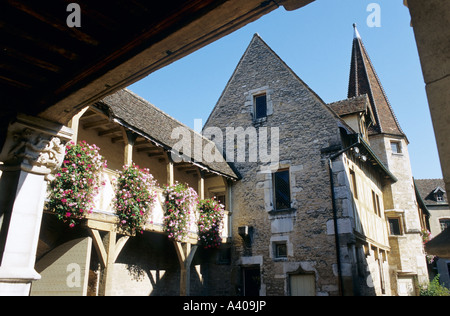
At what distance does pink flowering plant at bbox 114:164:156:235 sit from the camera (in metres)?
7.39

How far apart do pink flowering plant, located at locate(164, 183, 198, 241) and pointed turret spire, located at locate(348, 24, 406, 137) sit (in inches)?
436

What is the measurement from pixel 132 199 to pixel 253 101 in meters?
6.55

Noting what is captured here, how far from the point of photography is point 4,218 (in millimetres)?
3232

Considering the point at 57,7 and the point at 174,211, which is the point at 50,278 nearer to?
the point at 174,211

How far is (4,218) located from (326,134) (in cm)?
→ 912

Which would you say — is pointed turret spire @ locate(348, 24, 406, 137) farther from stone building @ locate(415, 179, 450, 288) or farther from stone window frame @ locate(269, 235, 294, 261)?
stone building @ locate(415, 179, 450, 288)

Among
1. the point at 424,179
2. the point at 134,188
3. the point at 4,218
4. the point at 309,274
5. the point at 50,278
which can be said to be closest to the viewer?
the point at 4,218

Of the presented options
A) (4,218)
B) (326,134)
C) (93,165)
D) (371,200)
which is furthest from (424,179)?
(4,218)

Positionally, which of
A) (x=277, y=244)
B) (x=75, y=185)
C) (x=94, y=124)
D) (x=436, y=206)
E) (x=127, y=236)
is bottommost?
(x=127, y=236)

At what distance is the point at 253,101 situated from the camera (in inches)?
498

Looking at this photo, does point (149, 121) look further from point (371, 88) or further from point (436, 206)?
point (436, 206)

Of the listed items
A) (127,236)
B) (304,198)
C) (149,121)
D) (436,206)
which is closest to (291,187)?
(304,198)

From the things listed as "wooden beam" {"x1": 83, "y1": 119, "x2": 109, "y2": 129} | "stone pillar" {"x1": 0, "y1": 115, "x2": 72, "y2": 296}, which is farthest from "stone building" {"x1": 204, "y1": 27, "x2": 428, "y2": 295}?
"stone pillar" {"x1": 0, "y1": 115, "x2": 72, "y2": 296}

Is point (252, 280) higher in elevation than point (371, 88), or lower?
lower
